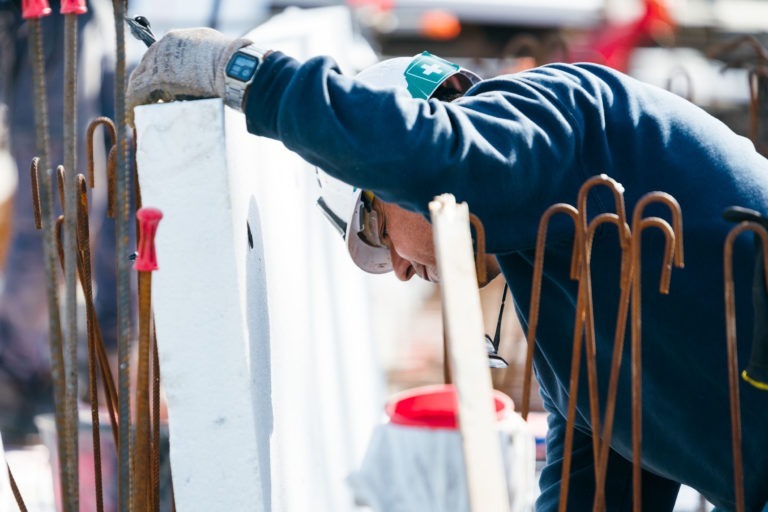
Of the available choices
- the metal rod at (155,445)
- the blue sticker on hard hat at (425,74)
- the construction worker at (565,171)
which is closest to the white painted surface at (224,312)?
the construction worker at (565,171)

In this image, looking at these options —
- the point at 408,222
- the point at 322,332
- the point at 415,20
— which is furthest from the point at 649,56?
the point at 408,222

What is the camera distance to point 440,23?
10.7 metres

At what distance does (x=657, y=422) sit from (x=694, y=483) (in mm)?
197

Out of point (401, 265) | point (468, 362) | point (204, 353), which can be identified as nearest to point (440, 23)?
point (401, 265)

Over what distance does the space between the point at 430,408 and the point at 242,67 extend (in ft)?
2.69

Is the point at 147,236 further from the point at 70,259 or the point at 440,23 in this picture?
the point at 440,23

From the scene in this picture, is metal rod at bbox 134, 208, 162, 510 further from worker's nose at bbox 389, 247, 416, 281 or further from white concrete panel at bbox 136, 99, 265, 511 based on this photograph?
worker's nose at bbox 389, 247, 416, 281

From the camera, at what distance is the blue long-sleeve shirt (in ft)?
6.70

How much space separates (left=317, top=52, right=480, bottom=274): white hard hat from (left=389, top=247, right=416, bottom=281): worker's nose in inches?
2.2

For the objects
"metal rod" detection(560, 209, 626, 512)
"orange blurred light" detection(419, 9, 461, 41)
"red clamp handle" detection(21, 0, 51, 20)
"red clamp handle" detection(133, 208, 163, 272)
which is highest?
"orange blurred light" detection(419, 9, 461, 41)

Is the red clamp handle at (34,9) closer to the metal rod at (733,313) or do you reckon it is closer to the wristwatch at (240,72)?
the wristwatch at (240,72)

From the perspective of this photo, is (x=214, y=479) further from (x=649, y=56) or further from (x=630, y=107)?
(x=649, y=56)

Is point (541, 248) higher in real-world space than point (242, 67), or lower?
lower

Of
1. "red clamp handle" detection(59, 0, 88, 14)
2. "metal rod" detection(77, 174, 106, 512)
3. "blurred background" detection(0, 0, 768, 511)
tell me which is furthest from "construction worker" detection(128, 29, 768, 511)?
"blurred background" detection(0, 0, 768, 511)
